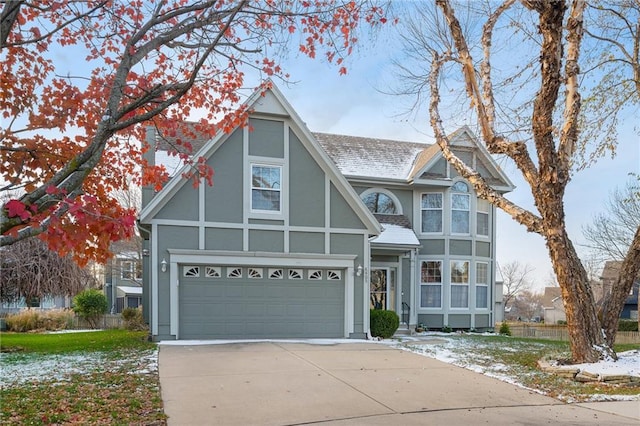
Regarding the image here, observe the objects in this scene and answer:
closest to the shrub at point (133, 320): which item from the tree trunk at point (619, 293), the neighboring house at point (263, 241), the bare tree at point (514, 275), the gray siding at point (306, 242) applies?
the neighboring house at point (263, 241)

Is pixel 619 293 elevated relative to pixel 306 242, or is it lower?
Answer: lower

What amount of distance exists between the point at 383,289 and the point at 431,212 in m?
3.59

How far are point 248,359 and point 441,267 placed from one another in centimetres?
1090

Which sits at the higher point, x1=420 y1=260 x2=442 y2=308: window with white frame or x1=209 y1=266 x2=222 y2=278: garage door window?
x1=209 y1=266 x2=222 y2=278: garage door window

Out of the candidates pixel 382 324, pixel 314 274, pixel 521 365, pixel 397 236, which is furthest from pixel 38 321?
pixel 521 365

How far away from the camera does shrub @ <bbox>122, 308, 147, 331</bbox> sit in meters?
19.5

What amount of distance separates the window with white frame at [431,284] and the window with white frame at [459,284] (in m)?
0.52

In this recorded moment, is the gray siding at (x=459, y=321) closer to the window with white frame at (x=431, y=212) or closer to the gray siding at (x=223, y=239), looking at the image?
the window with white frame at (x=431, y=212)

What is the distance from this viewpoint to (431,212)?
19344 mm

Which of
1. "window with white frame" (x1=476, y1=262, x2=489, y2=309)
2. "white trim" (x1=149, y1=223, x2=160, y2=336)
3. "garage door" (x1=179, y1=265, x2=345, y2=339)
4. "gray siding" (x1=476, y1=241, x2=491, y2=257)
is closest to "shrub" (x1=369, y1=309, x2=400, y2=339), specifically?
"garage door" (x1=179, y1=265, x2=345, y2=339)

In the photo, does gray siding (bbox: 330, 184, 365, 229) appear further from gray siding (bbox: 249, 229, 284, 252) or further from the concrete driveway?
the concrete driveway

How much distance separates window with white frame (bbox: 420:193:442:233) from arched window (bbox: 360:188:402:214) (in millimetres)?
1034

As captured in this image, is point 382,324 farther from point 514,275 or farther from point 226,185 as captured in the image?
point 514,275

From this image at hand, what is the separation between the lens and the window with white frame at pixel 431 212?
1928 centimetres
